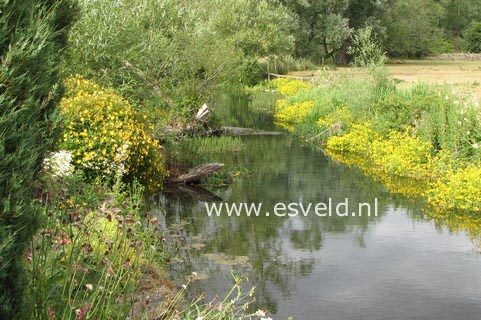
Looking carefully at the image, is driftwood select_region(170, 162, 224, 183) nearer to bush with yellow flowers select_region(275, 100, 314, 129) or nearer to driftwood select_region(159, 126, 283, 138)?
driftwood select_region(159, 126, 283, 138)

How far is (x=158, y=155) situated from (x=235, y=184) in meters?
2.20

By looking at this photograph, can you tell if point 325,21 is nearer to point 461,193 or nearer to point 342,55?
point 342,55

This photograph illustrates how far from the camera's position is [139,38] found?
1641 centimetres

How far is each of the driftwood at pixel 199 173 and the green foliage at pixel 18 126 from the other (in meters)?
10.8

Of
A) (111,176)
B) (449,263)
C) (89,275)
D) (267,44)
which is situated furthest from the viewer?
(267,44)

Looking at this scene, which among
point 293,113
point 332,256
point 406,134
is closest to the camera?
point 332,256

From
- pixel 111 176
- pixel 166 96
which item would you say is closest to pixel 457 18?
pixel 166 96

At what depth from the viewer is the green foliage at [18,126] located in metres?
3.50

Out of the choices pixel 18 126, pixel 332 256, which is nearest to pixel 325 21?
pixel 332 256

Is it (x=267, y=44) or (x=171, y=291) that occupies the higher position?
(x=267, y=44)

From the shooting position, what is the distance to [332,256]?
33.1 feet

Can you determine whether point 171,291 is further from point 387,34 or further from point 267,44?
point 387,34

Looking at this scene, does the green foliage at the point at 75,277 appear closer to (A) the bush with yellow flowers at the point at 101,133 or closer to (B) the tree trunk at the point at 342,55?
(A) the bush with yellow flowers at the point at 101,133

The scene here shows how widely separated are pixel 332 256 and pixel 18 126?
23.9ft
